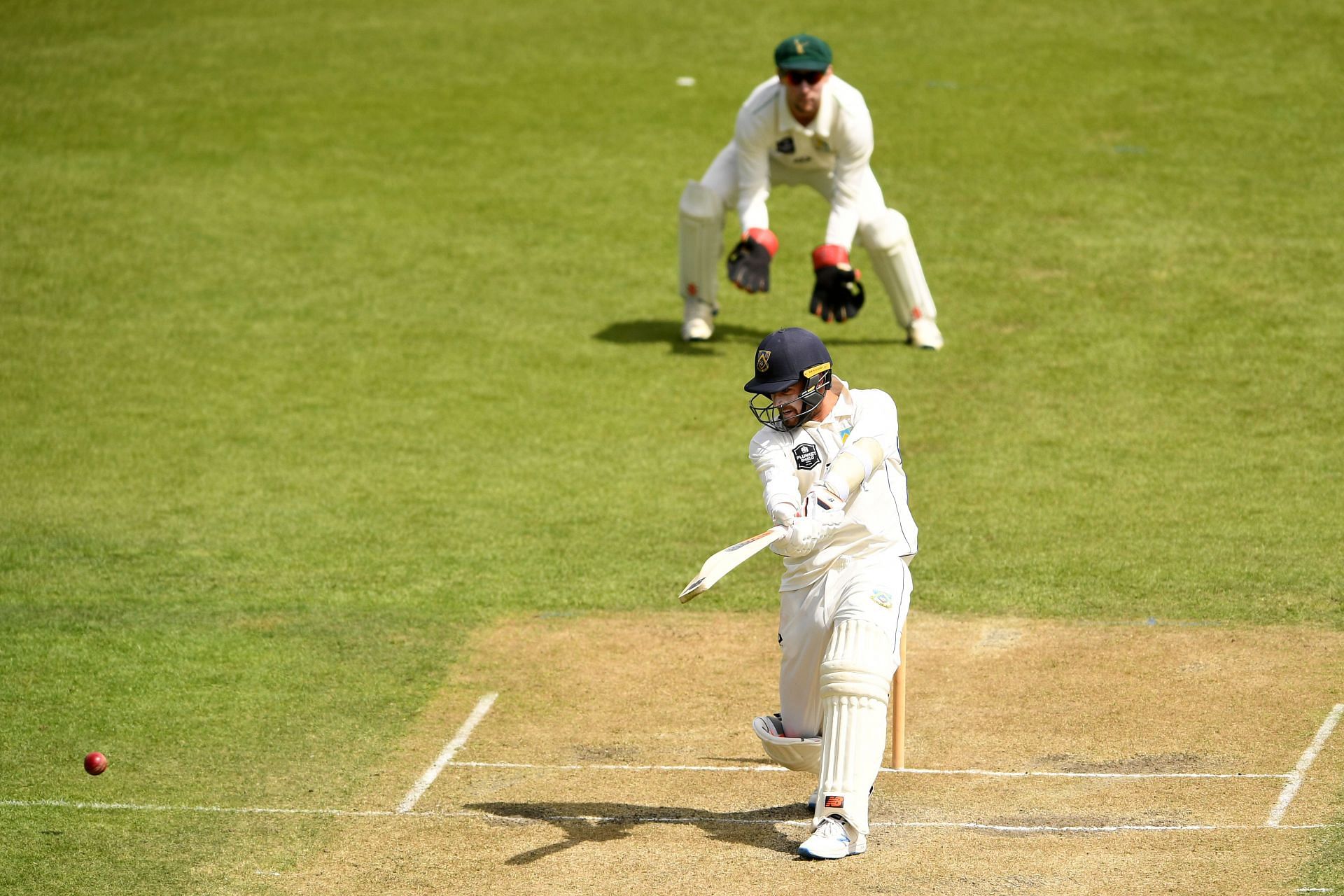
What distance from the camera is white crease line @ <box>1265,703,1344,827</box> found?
6852 mm

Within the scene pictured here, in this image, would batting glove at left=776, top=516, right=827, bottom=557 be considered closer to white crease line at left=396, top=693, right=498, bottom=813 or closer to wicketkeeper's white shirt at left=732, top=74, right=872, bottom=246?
white crease line at left=396, top=693, right=498, bottom=813

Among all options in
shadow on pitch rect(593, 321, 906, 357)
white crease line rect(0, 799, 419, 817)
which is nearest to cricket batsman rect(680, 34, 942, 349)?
shadow on pitch rect(593, 321, 906, 357)

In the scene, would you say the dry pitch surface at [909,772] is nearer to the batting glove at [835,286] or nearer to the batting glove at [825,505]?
the batting glove at [825,505]

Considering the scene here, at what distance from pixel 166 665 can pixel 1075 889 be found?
218 inches

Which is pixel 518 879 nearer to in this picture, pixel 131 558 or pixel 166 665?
pixel 166 665

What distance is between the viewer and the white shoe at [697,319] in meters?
15.8

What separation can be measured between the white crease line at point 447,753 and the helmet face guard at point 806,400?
2461mm

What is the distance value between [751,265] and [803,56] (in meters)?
1.86

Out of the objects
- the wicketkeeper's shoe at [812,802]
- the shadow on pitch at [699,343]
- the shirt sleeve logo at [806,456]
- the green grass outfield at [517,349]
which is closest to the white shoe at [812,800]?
the wicketkeeper's shoe at [812,802]

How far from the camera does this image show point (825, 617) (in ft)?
22.3

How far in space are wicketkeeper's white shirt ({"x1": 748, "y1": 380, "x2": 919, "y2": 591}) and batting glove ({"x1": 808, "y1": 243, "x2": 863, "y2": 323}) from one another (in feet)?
22.3

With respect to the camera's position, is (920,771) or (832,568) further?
(920,771)

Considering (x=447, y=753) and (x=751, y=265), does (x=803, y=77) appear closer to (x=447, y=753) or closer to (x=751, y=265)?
(x=751, y=265)

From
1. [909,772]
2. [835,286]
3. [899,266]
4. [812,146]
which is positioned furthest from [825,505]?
[899,266]
